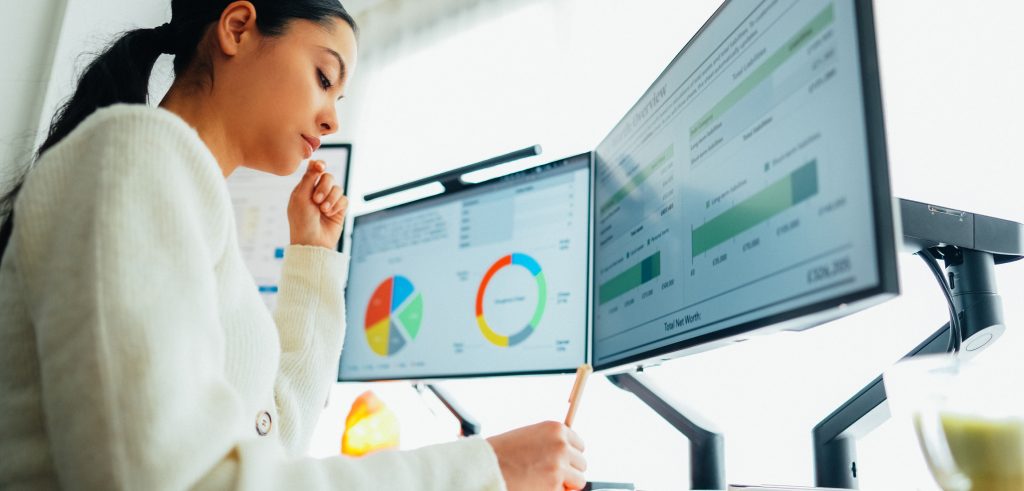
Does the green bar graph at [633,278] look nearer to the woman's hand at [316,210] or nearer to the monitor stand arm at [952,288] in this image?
the monitor stand arm at [952,288]

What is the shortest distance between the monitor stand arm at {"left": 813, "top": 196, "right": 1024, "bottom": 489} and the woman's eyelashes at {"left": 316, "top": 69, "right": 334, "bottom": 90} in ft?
2.27

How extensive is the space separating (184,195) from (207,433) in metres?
0.19

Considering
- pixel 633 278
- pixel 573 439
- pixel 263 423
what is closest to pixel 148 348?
pixel 263 423

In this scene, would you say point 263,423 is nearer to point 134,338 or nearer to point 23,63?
point 134,338

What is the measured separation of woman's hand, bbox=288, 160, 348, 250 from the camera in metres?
1.20

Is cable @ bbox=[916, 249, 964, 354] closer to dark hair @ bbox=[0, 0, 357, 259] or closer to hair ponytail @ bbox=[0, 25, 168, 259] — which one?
dark hair @ bbox=[0, 0, 357, 259]

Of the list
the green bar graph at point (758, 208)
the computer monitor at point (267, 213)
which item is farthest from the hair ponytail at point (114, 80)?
the computer monitor at point (267, 213)

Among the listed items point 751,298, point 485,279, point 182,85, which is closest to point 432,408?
point 485,279

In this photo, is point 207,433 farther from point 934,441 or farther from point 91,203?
point 934,441

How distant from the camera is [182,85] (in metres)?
0.95

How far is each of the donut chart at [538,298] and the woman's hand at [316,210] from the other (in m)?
0.27

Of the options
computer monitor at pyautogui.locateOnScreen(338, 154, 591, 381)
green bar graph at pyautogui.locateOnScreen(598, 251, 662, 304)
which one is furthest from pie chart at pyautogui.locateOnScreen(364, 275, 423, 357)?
green bar graph at pyautogui.locateOnScreen(598, 251, 662, 304)

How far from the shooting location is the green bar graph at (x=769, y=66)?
654mm

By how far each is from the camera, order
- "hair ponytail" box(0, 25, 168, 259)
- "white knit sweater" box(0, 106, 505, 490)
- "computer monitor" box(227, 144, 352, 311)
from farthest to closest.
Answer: "computer monitor" box(227, 144, 352, 311)
"hair ponytail" box(0, 25, 168, 259)
"white knit sweater" box(0, 106, 505, 490)
